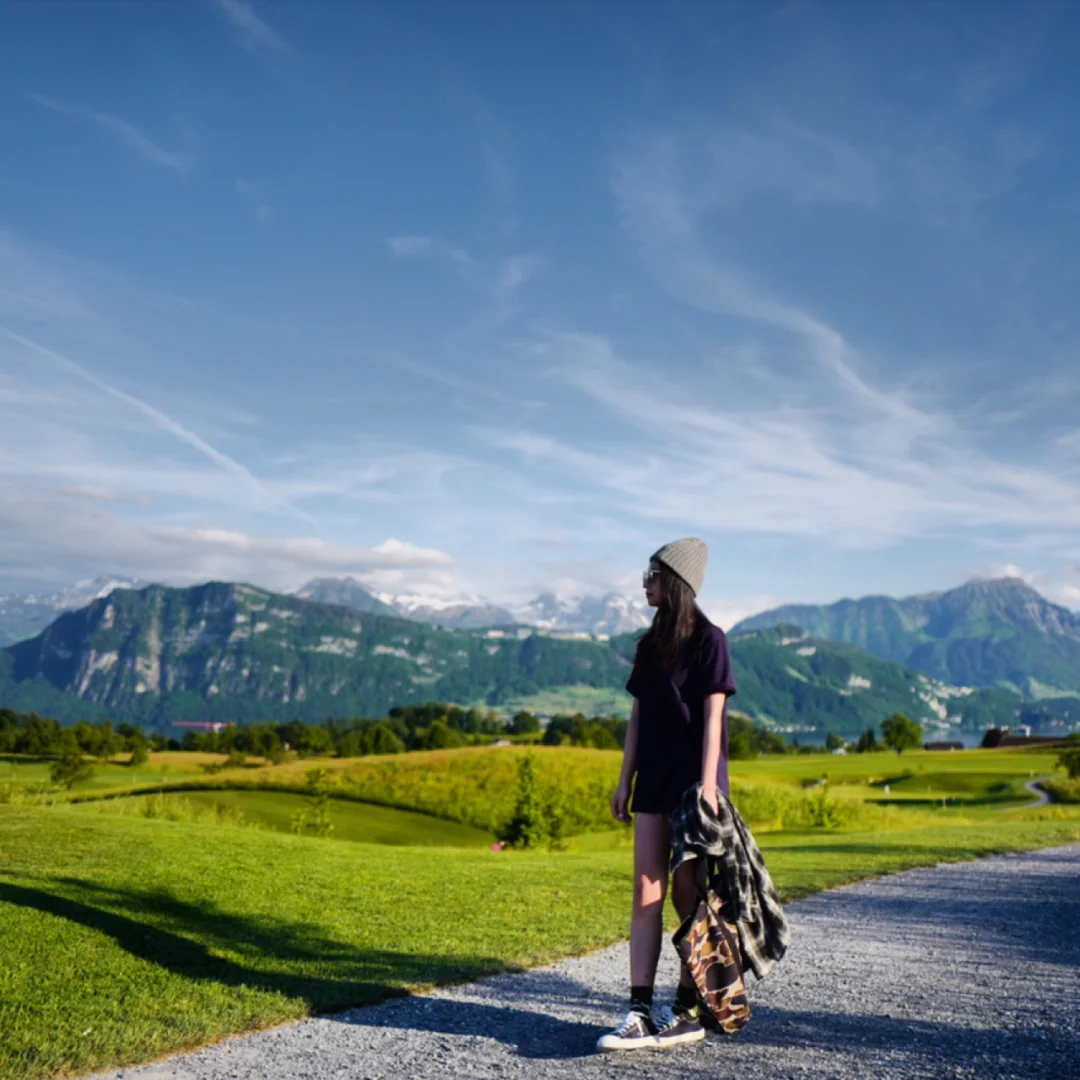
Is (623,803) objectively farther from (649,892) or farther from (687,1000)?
(687,1000)

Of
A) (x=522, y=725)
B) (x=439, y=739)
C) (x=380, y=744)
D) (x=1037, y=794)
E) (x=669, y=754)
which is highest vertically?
(x=669, y=754)

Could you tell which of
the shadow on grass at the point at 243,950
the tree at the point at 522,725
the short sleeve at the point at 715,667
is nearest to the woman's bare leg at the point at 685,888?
the short sleeve at the point at 715,667

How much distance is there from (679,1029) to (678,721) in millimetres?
1899

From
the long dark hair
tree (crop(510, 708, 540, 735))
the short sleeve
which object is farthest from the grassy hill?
tree (crop(510, 708, 540, 735))

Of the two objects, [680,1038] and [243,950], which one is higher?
[680,1038]

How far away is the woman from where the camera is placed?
19.1 feet

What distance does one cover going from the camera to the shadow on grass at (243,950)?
7047mm

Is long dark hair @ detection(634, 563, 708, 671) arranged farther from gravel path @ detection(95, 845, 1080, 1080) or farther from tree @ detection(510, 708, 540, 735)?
tree @ detection(510, 708, 540, 735)

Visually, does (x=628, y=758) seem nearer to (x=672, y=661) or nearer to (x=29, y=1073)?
(x=672, y=661)

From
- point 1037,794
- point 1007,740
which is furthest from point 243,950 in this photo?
point 1007,740

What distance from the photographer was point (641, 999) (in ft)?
19.1

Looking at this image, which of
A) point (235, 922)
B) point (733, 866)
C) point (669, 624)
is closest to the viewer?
point (733, 866)

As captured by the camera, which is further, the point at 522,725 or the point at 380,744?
the point at 522,725

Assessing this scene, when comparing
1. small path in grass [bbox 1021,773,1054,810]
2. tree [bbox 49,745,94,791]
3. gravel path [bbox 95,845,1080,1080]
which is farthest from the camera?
tree [bbox 49,745,94,791]
